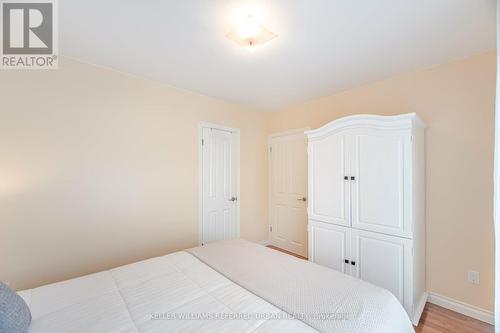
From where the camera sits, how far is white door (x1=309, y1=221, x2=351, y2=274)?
2.37 meters

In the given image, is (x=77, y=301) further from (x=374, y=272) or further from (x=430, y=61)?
(x=430, y=61)

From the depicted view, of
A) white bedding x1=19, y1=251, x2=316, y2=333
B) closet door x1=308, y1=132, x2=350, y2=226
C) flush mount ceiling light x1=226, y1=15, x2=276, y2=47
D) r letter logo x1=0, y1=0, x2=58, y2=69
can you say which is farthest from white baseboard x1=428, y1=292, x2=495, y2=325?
r letter logo x1=0, y1=0, x2=58, y2=69

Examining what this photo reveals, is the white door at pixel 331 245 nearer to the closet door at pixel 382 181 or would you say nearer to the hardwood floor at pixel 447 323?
the closet door at pixel 382 181

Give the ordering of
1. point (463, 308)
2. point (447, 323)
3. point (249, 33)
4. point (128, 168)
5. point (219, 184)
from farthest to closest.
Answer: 1. point (219, 184)
2. point (128, 168)
3. point (463, 308)
4. point (447, 323)
5. point (249, 33)

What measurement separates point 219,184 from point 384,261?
221cm

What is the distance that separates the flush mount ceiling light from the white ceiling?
0.06m

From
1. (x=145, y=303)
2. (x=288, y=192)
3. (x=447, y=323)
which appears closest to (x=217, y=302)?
(x=145, y=303)

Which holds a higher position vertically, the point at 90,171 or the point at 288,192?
the point at 90,171

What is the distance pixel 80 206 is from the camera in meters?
2.14

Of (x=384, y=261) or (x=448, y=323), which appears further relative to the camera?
(x=384, y=261)

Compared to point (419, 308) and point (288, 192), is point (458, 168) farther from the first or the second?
point (288, 192)

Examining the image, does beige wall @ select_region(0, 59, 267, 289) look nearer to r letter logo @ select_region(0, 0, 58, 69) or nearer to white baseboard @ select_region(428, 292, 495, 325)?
r letter logo @ select_region(0, 0, 58, 69)

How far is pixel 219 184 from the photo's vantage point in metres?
3.33

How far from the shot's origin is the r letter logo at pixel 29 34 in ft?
5.01
